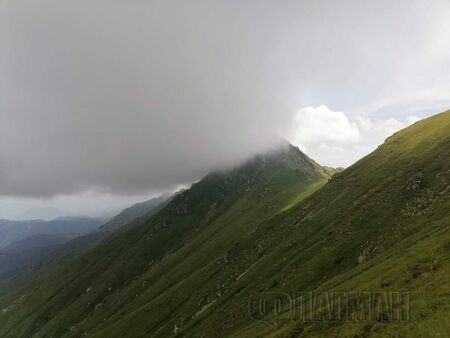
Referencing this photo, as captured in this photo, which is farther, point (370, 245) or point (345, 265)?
point (370, 245)

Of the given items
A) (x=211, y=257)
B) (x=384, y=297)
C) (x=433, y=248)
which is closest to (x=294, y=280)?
(x=433, y=248)

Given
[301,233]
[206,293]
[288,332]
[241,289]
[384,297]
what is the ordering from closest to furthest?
[384,297], [288,332], [241,289], [301,233], [206,293]

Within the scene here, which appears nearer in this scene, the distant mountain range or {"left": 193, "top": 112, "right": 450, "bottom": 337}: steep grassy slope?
{"left": 193, "top": 112, "right": 450, "bottom": 337}: steep grassy slope

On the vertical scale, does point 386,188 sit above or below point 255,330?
above

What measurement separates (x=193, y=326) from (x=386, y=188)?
218 ft

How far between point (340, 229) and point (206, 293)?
54.6 m

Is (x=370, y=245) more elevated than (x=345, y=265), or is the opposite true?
(x=370, y=245)

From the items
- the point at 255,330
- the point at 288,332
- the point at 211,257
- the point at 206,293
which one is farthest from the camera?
the point at 211,257

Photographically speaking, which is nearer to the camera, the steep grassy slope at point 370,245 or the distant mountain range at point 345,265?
the steep grassy slope at point 370,245

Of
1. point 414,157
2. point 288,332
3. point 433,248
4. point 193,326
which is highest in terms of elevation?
point 414,157

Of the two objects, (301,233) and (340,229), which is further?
(301,233)

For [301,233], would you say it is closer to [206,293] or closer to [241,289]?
[241,289]

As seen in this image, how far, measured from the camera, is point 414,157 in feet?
382

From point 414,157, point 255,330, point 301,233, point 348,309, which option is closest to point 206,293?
point 301,233
